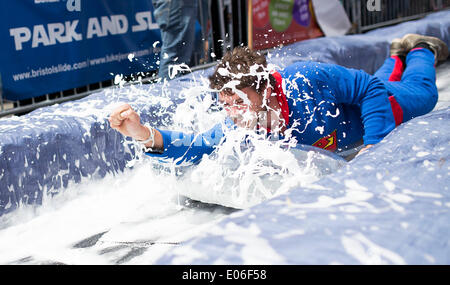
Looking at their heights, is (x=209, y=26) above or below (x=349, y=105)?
above

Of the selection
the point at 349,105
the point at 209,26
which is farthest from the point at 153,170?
the point at 209,26

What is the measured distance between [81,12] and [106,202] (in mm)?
1463

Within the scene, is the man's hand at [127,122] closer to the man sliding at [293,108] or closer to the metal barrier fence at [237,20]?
the man sliding at [293,108]

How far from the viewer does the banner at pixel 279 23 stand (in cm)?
400

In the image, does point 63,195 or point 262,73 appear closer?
point 262,73

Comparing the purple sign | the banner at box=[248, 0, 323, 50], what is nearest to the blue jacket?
the banner at box=[248, 0, 323, 50]

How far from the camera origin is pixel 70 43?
117 inches

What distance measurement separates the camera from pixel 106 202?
2049 millimetres

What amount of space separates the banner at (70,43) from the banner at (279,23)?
97 cm

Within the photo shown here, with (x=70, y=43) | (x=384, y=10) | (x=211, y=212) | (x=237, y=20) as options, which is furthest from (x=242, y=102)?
(x=384, y=10)

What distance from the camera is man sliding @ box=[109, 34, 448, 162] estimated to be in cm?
159

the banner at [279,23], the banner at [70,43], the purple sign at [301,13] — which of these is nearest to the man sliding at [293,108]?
the banner at [70,43]

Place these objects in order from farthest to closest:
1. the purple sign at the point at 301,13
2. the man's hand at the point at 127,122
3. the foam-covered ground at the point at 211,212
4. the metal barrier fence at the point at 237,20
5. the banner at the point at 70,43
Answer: the purple sign at the point at 301,13 → the metal barrier fence at the point at 237,20 → the banner at the point at 70,43 → the man's hand at the point at 127,122 → the foam-covered ground at the point at 211,212
